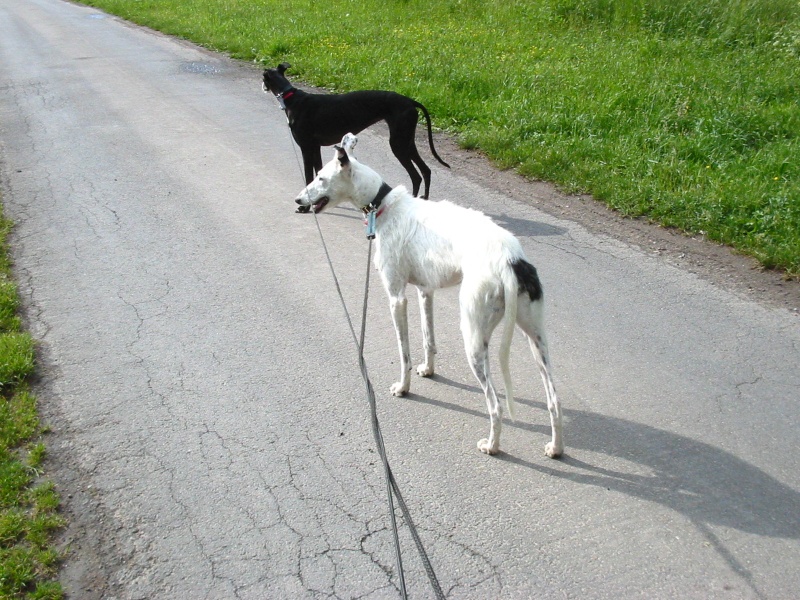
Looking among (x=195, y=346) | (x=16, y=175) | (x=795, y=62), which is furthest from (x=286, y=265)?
(x=795, y=62)

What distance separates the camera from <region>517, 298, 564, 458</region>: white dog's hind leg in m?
4.20

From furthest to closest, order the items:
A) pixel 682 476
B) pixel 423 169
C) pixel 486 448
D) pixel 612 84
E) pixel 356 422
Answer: pixel 612 84 → pixel 423 169 → pixel 356 422 → pixel 486 448 → pixel 682 476

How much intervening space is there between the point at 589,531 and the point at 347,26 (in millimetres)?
15395

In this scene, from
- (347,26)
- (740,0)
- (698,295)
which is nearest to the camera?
(698,295)

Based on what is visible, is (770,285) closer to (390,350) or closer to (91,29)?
(390,350)

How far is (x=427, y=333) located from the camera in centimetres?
523

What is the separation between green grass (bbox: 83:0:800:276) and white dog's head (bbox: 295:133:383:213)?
376 cm

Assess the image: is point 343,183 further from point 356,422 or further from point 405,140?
point 405,140

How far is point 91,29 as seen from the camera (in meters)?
22.0

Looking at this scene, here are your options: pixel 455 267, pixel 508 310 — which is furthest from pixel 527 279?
pixel 455 267

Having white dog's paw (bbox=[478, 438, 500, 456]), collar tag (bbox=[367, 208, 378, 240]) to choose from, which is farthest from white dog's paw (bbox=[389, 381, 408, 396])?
collar tag (bbox=[367, 208, 378, 240])

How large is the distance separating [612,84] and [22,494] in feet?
31.3

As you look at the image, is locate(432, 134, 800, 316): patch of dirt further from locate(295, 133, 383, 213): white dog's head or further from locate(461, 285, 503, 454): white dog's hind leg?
locate(295, 133, 383, 213): white dog's head

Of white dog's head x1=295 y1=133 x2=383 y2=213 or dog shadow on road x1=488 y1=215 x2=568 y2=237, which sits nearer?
white dog's head x1=295 y1=133 x2=383 y2=213
